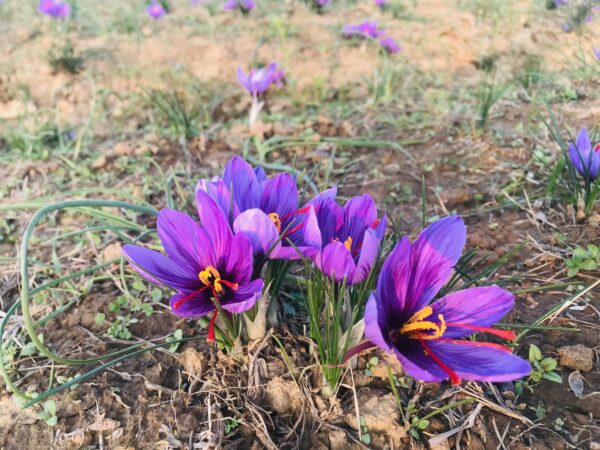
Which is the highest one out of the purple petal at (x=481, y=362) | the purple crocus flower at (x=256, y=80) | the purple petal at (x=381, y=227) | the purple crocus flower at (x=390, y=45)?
the purple petal at (x=381, y=227)

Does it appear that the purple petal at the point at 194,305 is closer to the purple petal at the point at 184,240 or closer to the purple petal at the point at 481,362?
the purple petal at the point at 184,240

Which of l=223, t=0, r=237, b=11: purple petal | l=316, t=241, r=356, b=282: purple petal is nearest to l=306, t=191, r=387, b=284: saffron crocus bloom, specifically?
l=316, t=241, r=356, b=282: purple petal

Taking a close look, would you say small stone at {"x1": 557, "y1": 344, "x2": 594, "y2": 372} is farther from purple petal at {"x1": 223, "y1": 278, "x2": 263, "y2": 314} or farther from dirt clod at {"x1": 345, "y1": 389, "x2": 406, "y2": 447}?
purple petal at {"x1": 223, "y1": 278, "x2": 263, "y2": 314}

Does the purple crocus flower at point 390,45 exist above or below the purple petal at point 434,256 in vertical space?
below

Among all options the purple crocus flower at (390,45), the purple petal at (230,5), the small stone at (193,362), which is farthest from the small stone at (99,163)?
the purple petal at (230,5)

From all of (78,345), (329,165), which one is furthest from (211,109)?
(78,345)

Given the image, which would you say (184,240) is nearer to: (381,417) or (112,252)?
(381,417)

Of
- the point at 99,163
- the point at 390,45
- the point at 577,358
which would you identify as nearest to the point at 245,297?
the point at 577,358
